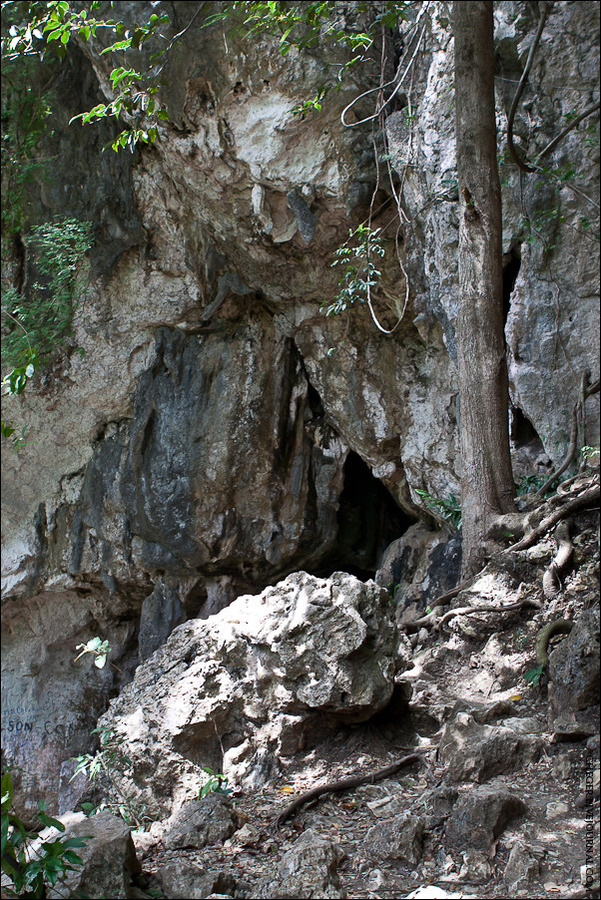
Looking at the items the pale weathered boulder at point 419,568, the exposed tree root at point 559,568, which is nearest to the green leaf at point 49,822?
the exposed tree root at point 559,568

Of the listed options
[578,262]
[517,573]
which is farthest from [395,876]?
[578,262]

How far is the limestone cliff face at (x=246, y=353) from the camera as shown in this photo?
216 inches

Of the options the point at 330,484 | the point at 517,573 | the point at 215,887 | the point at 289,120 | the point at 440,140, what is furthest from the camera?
the point at 330,484

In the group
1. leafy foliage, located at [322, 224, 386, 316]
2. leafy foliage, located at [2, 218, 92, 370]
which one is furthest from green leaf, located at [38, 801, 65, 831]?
leafy foliage, located at [2, 218, 92, 370]

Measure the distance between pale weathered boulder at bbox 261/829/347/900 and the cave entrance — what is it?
22.3 ft

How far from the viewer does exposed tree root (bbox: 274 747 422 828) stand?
2.62 m

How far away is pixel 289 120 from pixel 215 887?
5.92m

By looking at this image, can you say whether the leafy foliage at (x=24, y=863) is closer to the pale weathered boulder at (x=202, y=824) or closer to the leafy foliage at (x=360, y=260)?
the pale weathered boulder at (x=202, y=824)

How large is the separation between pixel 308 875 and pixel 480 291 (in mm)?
3493

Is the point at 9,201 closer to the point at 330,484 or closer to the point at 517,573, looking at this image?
the point at 330,484

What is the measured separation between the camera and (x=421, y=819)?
2.35 metres

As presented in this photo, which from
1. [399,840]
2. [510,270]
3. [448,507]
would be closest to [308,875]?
[399,840]

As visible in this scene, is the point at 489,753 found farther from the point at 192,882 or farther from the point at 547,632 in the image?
the point at 192,882

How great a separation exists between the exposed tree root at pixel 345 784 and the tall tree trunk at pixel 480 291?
175cm
